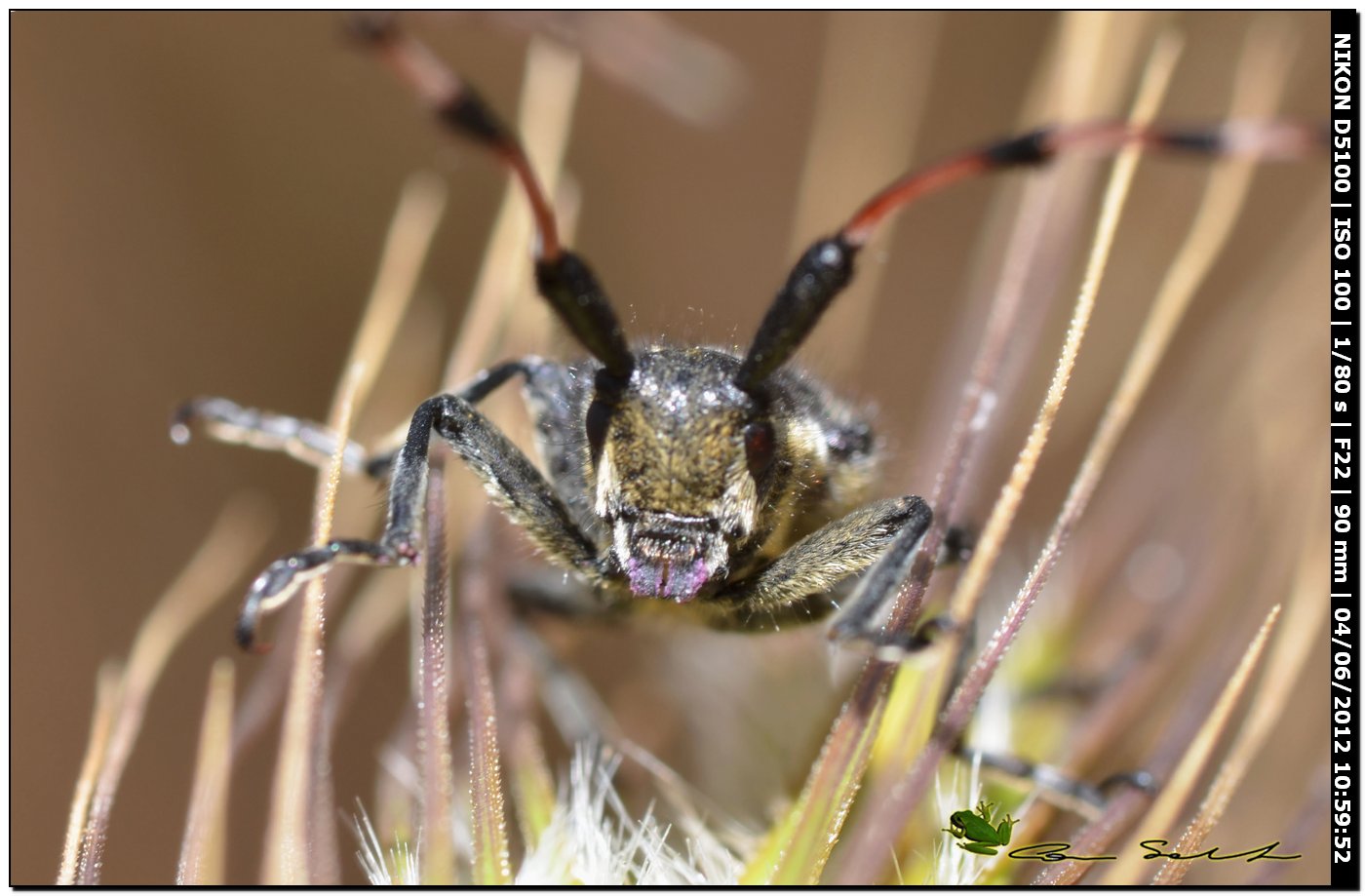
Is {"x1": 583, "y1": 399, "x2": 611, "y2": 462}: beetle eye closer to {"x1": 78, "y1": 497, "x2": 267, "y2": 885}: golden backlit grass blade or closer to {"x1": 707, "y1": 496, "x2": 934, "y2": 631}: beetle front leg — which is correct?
{"x1": 707, "y1": 496, "x2": 934, "y2": 631}: beetle front leg

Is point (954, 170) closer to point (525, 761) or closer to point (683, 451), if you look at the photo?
point (683, 451)

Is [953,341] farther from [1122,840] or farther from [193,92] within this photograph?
[193,92]

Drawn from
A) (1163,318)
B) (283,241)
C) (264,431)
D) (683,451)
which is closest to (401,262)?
(264,431)

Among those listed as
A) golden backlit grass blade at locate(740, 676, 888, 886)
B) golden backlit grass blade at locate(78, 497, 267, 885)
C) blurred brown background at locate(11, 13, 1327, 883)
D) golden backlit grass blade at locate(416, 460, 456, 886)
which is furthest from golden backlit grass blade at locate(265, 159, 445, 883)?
blurred brown background at locate(11, 13, 1327, 883)

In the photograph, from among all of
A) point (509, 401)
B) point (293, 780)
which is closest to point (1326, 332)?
point (509, 401)

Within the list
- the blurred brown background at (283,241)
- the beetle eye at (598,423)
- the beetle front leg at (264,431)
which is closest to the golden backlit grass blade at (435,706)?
the beetle eye at (598,423)

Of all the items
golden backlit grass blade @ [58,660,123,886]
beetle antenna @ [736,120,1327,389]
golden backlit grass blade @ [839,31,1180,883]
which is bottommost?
golden backlit grass blade @ [58,660,123,886]
